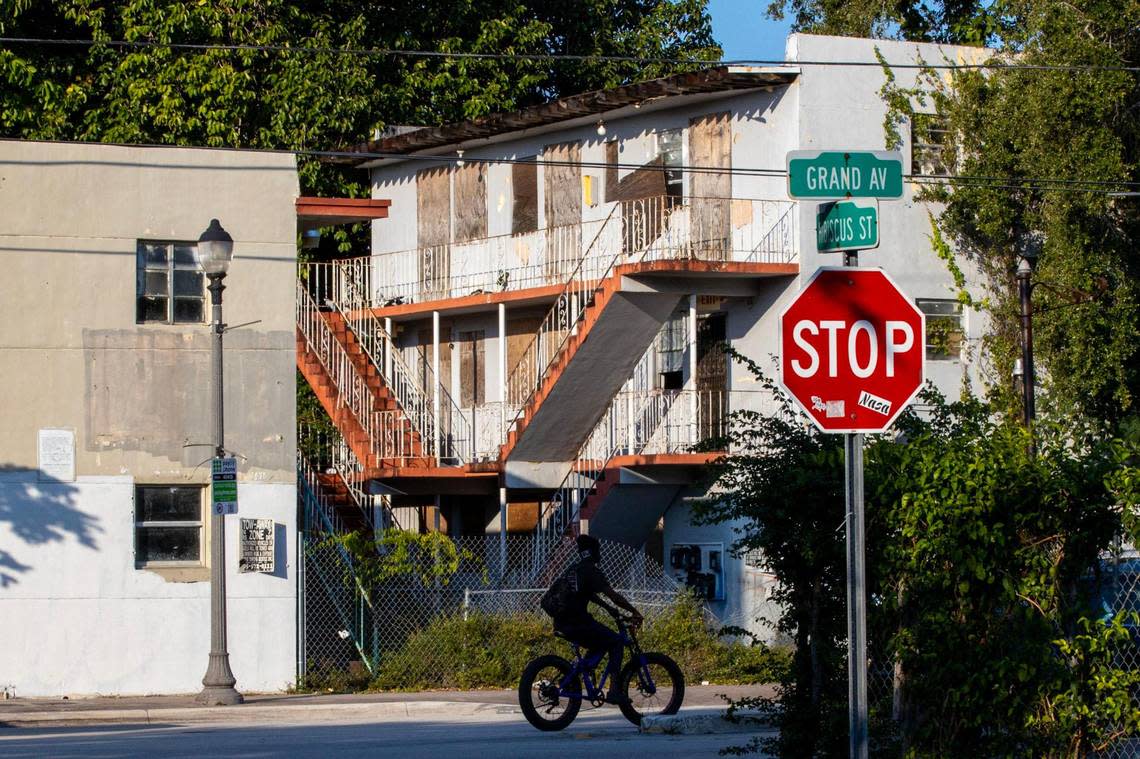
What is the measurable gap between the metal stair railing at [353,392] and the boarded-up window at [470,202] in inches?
140

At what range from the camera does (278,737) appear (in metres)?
15.8

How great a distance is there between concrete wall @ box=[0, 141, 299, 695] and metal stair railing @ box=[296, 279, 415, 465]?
6414mm

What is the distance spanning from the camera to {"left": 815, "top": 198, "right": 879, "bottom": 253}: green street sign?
28.8ft

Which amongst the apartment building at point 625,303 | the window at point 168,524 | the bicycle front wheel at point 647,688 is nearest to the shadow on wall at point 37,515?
the window at point 168,524

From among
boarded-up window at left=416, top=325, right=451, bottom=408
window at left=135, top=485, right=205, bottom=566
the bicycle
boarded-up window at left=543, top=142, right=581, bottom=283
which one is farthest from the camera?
boarded-up window at left=416, top=325, right=451, bottom=408

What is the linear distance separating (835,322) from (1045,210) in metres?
18.4

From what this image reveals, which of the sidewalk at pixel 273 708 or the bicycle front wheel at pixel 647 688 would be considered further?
the sidewalk at pixel 273 708

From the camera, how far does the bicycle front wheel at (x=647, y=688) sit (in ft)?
53.1

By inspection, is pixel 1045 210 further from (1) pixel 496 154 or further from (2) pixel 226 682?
(2) pixel 226 682

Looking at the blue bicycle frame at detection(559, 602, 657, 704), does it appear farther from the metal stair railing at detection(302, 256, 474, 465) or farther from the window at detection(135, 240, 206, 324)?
the metal stair railing at detection(302, 256, 474, 465)

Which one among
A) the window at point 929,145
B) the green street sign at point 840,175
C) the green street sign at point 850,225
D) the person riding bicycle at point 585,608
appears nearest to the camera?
the green street sign at point 850,225

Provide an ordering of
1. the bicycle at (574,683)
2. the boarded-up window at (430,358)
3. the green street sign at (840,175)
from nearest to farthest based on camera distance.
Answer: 1. the green street sign at (840,175)
2. the bicycle at (574,683)
3. the boarded-up window at (430,358)

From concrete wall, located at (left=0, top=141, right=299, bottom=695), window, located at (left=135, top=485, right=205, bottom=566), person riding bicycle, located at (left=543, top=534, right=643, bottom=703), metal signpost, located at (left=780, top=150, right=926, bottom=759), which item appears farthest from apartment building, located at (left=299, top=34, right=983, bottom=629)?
metal signpost, located at (left=780, top=150, right=926, bottom=759)

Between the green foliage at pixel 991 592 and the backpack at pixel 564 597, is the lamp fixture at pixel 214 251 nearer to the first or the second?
the backpack at pixel 564 597
